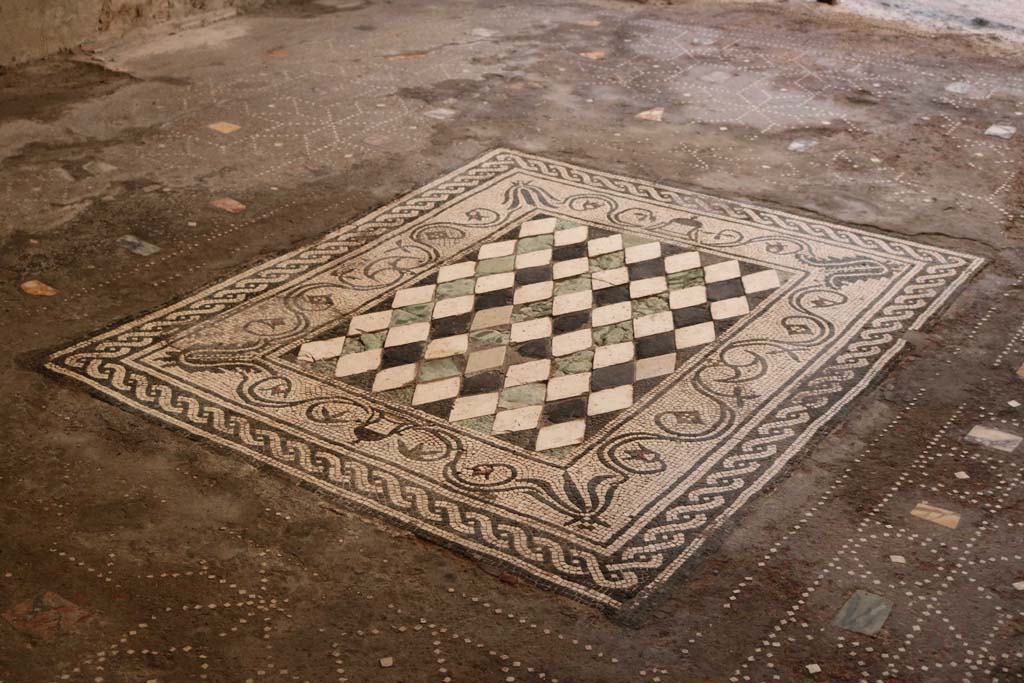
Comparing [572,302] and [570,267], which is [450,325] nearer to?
[572,302]

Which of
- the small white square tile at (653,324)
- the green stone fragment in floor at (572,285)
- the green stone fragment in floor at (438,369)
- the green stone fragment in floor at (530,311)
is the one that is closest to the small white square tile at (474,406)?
the green stone fragment in floor at (438,369)

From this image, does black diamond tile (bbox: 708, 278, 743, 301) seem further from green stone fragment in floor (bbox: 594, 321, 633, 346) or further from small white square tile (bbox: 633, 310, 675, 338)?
green stone fragment in floor (bbox: 594, 321, 633, 346)

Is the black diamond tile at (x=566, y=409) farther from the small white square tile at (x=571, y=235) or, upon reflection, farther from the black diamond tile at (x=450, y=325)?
the small white square tile at (x=571, y=235)

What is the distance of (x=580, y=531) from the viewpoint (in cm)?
292

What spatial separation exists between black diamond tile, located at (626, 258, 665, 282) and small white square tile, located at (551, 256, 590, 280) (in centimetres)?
15

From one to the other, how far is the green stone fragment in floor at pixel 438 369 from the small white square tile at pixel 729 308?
88 centimetres

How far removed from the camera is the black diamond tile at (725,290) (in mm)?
4000

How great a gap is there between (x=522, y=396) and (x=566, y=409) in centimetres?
14

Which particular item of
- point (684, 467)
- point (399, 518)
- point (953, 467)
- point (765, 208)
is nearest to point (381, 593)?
point (399, 518)

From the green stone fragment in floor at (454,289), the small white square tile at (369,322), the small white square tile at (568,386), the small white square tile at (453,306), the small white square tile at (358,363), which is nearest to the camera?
the small white square tile at (568,386)

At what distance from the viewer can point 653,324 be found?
3.85m

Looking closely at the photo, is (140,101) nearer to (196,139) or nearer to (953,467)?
(196,139)

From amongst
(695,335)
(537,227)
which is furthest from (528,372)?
(537,227)

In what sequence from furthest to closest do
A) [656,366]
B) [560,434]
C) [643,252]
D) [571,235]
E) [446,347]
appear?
[571,235], [643,252], [446,347], [656,366], [560,434]
